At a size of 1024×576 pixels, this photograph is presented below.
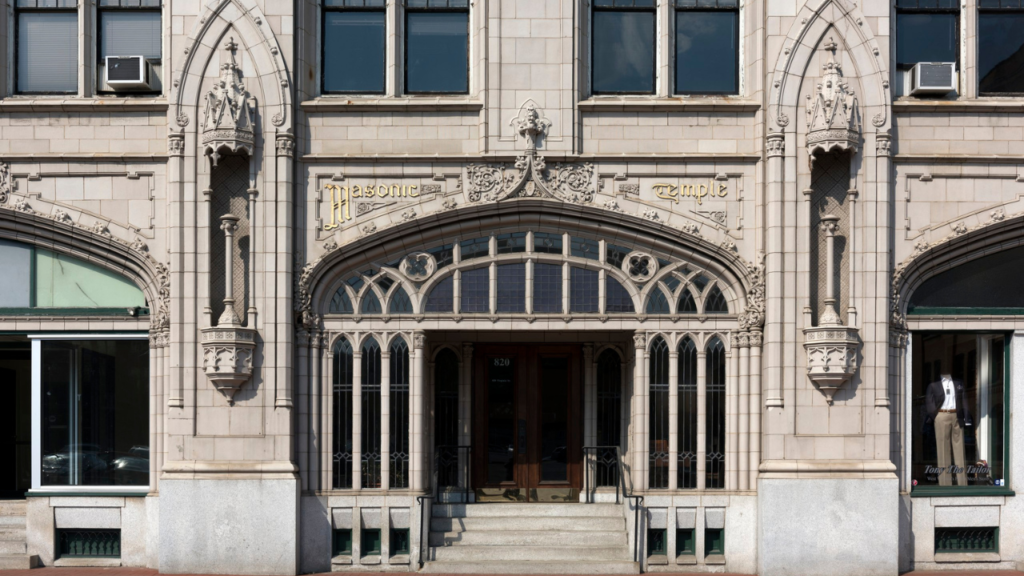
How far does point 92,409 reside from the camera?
1580cm

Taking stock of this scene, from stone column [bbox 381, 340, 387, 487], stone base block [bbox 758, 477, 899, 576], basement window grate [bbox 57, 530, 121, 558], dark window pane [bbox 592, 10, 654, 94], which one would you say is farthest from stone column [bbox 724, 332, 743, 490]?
basement window grate [bbox 57, 530, 121, 558]

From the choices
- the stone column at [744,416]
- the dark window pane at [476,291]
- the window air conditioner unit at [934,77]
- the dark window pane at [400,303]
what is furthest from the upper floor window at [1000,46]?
the dark window pane at [400,303]

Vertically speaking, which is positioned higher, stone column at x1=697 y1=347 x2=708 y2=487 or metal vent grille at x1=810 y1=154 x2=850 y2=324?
metal vent grille at x1=810 y1=154 x2=850 y2=324

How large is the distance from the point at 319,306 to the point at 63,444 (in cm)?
413

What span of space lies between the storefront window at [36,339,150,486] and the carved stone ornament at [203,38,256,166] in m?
3.10

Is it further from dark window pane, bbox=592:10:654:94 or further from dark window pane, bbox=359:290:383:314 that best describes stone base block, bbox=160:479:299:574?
dark window pane, bbox=592:10:654:94

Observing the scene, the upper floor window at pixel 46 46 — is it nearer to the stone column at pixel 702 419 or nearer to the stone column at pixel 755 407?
the stone column at pixel 702 419

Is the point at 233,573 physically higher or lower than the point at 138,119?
lower

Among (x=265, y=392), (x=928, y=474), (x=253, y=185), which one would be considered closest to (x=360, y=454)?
(x=265, y=392)

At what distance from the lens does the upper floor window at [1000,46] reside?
1575 centimetres

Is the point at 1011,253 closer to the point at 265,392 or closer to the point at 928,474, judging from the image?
the point at 928,474

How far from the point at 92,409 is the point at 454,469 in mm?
5221

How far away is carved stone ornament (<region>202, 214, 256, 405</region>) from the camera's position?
14.8 m

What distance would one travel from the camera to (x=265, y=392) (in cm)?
1500
